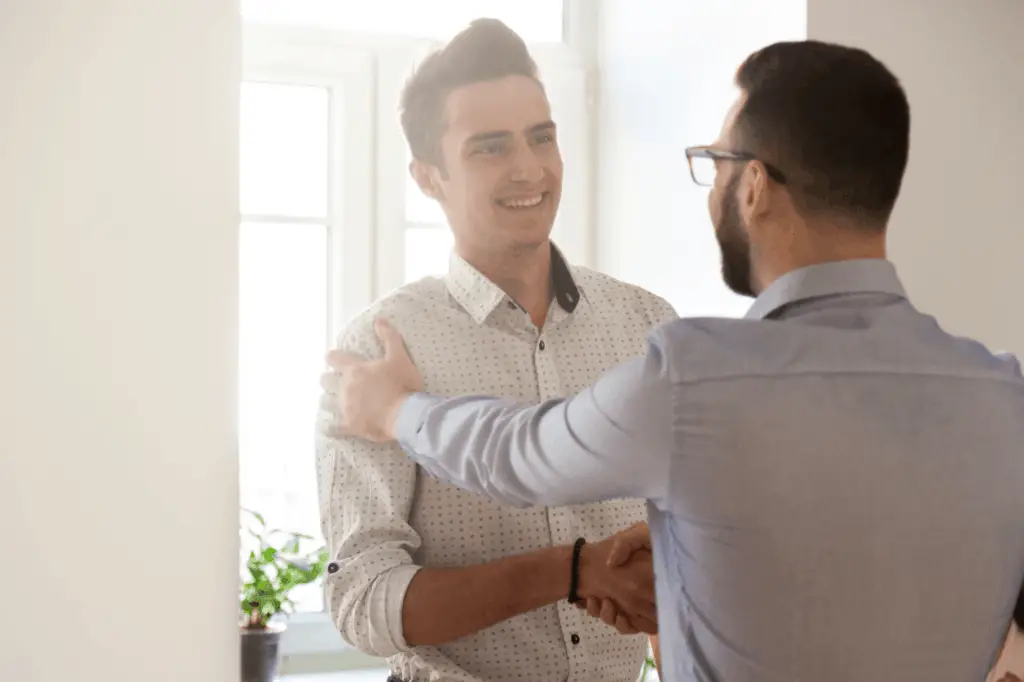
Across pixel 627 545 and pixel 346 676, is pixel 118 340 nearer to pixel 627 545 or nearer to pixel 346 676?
pixel 627 545

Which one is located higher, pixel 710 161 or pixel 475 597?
pixel 710 161

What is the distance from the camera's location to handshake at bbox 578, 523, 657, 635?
1441 millimetres

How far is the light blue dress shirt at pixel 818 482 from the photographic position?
1128 mm

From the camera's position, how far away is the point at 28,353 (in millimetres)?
1676

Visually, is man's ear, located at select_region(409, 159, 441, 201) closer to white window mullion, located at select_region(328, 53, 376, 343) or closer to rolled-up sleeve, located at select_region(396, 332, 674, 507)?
rolled-up sleeve, located at select_region(396, 332, 674, 507)

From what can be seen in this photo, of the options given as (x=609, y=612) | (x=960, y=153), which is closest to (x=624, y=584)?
(x=609, y=612)

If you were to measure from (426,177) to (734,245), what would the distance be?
711 millimetres

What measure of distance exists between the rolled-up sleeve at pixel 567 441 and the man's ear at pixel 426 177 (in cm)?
61

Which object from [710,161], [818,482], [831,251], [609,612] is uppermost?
[710,161]

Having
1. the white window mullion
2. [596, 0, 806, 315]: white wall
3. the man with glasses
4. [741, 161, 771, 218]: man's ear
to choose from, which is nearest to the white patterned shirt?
the man with glasses

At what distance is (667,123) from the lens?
8.77ft

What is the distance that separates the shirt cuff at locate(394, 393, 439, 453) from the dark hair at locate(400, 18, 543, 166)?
0.57 meters

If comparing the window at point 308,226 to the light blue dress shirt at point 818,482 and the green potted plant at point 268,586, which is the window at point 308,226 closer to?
the green potted plant at point 268,586

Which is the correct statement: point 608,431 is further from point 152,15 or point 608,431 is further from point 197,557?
point 152,15
